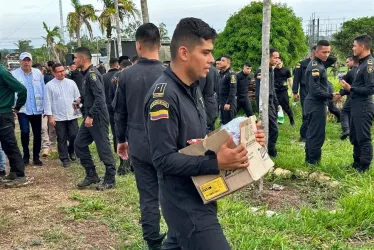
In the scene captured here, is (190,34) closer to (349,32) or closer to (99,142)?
(99,142)

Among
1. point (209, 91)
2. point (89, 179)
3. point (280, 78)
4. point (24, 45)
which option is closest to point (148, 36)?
point (209, 91)

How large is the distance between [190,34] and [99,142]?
3.71 metres

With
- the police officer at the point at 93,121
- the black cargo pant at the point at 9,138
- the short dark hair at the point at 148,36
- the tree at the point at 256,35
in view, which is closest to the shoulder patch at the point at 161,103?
the short dark hair at the point at 148,36

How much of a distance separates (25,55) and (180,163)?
236 inches

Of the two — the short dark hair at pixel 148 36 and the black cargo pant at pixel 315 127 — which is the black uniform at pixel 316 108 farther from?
the short dark hair at pixel 148 36

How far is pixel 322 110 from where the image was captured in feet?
20.5

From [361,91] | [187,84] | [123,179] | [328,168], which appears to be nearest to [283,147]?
[328,168]

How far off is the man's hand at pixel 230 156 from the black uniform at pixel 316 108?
441cm

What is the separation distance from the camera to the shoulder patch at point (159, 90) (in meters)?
2.16

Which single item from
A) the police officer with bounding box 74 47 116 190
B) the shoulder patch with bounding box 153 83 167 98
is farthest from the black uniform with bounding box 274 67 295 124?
the shoulder patch with bounding box 153 83 167 98

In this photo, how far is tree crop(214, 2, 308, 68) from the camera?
39.3 feet

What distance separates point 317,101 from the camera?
20.5 feet

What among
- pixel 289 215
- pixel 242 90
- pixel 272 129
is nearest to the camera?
pixel 289 215

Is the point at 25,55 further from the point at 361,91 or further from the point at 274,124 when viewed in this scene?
the point at 361,91
